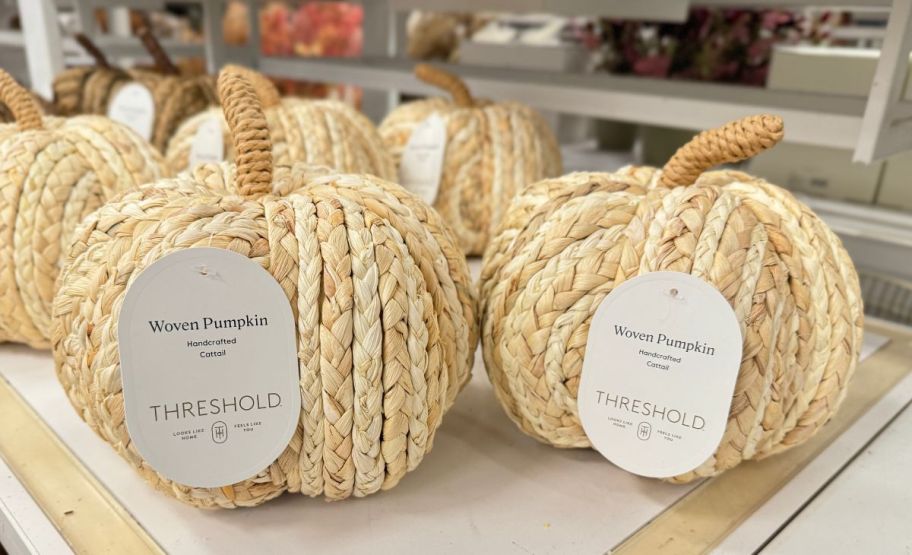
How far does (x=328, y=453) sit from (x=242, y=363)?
0.32 feet

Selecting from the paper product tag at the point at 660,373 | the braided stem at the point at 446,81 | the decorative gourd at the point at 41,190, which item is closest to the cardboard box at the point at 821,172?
the braided stem at the point at 446,81

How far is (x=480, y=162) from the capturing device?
115 centimetres

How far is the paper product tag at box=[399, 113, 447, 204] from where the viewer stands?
1.14 metres

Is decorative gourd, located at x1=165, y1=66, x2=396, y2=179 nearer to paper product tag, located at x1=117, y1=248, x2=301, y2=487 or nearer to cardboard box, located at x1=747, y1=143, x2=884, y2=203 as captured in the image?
paper product tag, located at x1=117, y1=248, x2=301, y2=487

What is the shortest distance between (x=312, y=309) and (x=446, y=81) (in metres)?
0.67

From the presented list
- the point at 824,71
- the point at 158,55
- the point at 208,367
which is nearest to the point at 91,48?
the point at 158,55

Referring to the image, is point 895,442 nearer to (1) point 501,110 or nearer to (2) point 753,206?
(2) point 753,206

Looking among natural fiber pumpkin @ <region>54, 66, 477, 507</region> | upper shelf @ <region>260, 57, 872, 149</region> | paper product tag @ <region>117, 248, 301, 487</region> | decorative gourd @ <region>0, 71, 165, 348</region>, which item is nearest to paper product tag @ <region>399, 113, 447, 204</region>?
upper shelf @ <region>260, 57, 872, 149</region>

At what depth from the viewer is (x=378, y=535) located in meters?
0.59

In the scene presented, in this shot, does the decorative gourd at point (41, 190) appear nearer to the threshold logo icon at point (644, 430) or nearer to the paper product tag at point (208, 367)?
the paper product tag at point (208, 367)

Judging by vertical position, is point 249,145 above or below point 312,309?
above

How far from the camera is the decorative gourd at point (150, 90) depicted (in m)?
1.29

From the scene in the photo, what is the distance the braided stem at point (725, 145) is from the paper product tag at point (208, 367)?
376mm

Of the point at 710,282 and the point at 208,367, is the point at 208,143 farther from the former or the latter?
the point at 710,282
